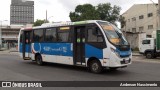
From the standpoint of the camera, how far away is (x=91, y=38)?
13.9 metres

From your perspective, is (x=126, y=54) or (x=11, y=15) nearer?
(x=126, y=54)

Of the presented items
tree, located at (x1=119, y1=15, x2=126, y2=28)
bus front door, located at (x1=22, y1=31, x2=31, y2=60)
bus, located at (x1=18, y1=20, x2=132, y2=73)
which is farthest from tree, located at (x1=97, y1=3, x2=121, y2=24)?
bus, located at (x1=18, y1=20, x2=132, y2=73)

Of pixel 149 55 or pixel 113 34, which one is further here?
pixel 149 55

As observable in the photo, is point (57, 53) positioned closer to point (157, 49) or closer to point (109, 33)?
point (109, 33)

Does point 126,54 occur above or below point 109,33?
below

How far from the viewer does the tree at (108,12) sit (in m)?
66.6

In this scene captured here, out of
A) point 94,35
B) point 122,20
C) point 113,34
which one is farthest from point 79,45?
point 122,20

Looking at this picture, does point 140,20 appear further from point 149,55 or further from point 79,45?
point 79,45

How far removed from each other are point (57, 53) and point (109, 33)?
4252 mm

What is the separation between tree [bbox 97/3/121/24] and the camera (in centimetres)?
6656

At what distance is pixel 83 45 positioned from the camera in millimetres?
14297

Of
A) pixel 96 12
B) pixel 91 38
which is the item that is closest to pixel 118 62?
pixel 91 38

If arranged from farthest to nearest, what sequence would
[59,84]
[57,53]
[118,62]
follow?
1. [57,53]
2. [118,62]
3. [59,84]

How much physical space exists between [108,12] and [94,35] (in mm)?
54320
